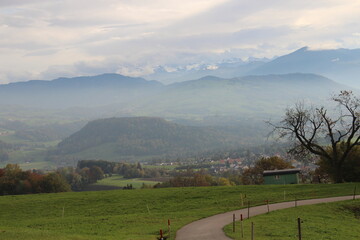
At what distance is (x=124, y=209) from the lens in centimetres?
4459

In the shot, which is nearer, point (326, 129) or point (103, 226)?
point (103, 226)

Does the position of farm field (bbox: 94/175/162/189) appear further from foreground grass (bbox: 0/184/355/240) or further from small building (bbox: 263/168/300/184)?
foreground grass (bbox: 0/184/355/240)

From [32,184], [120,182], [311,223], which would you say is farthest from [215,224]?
[120,182]

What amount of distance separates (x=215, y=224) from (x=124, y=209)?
14939mm

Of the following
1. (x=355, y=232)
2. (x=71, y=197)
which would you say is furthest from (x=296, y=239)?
(x=71, y=197)

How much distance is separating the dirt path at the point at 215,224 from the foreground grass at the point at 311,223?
37.3 inches

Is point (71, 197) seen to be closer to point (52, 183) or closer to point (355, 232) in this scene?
point (52, 183)

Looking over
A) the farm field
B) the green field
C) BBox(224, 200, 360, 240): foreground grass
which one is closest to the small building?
BBox(224, 200, 360, 240): foreground grass

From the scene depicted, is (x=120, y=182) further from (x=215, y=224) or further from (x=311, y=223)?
(x=311, y=223)

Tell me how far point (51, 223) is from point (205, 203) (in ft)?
50.9

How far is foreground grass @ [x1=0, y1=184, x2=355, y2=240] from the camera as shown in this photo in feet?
104

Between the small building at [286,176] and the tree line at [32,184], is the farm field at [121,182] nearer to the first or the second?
the tree line at [32,184]

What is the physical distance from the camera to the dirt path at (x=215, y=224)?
2834 centimetres

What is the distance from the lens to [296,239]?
1016 inches
